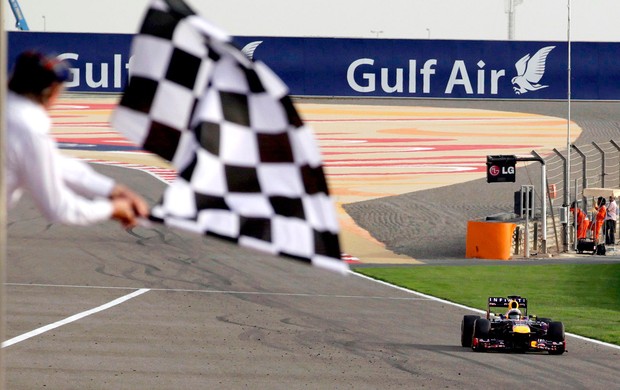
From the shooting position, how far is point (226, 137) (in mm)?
4184

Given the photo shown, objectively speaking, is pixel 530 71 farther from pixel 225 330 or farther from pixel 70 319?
pixel 70 319

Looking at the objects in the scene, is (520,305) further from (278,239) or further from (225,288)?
(278,239)

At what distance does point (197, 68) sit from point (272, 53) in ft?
167

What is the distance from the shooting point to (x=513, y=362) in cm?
2406

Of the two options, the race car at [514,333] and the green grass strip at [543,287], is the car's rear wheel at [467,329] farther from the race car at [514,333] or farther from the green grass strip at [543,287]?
the green grass strip at [543,287]

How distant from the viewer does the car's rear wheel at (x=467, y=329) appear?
24.0m

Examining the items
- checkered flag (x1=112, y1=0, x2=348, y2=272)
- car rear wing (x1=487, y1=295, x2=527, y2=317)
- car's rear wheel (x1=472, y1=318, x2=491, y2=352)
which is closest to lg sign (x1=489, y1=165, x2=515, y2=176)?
car's rear wheel (x1=472, y1=318, x2=491, y2=352)

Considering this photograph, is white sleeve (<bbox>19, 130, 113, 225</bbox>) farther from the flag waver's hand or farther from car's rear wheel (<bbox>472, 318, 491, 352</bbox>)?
car's rear wheel (<bbox>472, 318, 491, 352</bbox>)

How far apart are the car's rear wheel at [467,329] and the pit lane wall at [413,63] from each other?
3073 cm

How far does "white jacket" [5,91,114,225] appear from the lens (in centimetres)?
343

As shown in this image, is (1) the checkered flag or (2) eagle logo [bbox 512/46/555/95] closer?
(1) the checkered flag

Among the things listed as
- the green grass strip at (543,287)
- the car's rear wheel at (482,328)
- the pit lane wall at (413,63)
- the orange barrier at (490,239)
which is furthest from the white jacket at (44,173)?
the pit lane wall at (413,63)

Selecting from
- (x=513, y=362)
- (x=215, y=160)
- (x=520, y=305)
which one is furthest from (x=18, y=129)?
(x=513, y=362)

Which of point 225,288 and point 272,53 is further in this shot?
point 272,53
